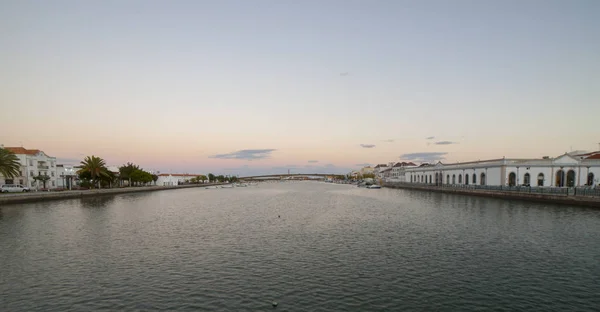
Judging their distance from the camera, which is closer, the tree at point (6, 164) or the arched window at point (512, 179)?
the tree at point (6, 164)

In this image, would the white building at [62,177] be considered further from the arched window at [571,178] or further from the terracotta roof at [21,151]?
the arched window at [571,178]

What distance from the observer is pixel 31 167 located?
319ft

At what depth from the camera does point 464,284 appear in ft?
59.9

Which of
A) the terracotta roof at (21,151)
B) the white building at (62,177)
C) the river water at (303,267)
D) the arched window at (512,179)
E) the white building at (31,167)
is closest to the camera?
the river water at (303,267)

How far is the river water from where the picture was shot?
1603cm

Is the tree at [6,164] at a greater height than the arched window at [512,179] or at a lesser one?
greater

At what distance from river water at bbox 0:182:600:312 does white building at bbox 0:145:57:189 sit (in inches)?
2869

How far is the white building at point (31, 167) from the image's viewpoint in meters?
93.5

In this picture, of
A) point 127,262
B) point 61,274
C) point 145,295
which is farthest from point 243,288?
point 61,274

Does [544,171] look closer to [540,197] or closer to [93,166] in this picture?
[540,197]

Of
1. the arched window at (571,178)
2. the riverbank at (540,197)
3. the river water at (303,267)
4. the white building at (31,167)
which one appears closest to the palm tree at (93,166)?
the white building at (31,167)

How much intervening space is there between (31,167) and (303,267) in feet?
362

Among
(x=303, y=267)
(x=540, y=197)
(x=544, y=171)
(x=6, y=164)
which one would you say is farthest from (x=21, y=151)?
(x=544, y=171)

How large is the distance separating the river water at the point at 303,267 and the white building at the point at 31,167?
239 ft
